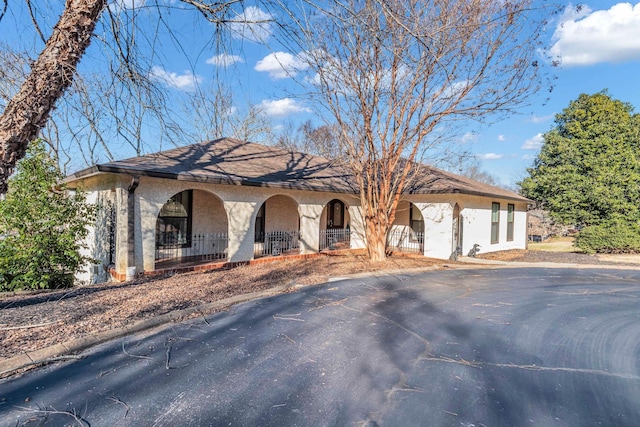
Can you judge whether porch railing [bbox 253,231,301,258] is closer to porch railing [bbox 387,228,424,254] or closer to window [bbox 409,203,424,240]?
porch railing [bbox 387,228,424,254]

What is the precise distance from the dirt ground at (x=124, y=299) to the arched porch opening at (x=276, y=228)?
80.4 inches

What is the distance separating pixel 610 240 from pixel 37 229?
2153cm

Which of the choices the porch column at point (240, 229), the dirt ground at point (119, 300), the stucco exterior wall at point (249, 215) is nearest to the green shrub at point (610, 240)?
the stucco exterior wall at point (249, 215)

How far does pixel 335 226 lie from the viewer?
17.0 metres

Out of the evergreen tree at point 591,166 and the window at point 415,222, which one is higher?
the evergreen tree at point 591,166

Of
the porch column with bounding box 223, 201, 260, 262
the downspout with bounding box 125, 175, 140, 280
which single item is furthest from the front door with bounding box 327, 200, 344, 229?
the downspout with bounding box 125, 175, 140, 280

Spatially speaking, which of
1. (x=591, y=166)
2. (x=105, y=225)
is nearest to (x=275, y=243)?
(x=105, y=225)

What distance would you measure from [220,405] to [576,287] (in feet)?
28.8

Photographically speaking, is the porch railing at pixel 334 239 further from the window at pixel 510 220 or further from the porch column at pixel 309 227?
the window at pixel 510 220

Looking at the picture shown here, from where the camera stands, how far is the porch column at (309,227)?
1224cm

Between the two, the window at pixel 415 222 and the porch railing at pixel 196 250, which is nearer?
the porch railing at pixel 196 250

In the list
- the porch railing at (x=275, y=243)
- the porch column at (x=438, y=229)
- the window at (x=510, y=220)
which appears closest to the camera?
the porch railing at (x=275, y=243)

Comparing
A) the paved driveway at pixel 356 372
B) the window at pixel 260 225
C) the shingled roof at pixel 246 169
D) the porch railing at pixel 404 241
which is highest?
the shingled roof at pixel 246 169

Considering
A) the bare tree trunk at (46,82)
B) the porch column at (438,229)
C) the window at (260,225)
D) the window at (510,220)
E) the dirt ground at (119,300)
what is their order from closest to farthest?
the bare tree trunk at (46,82), the dirt ground at (119,300), the porch column at (438,229), the window at (260,225), the window at (510,220)
